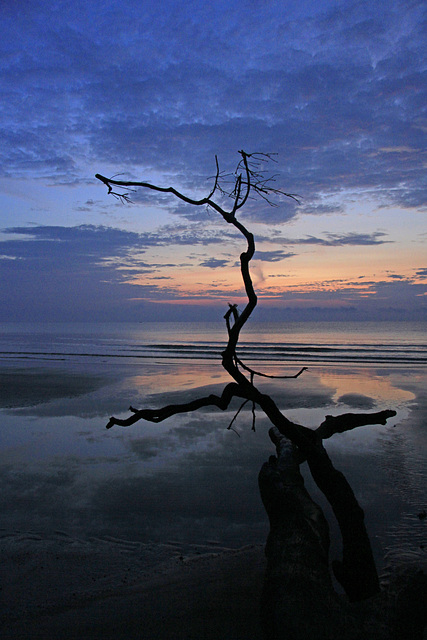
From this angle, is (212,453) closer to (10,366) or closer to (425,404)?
(425,404)

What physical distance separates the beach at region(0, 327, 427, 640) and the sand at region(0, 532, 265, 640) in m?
0.01

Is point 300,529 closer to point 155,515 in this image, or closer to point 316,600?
point 316,600

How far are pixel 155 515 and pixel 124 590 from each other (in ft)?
5.65

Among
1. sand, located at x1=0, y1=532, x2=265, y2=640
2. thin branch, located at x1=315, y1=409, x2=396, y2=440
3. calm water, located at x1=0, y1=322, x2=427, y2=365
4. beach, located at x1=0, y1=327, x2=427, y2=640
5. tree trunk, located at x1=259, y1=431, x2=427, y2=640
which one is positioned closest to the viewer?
tree trunk, located at x1=259, y1=431, x2=427, y2=640

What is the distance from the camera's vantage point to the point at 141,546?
17.0 feet

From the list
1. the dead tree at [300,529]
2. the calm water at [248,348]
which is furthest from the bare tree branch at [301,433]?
the calm water at [248,348]

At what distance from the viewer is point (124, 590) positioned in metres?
4.27

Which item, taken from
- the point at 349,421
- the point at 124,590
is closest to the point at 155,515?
the point at 124,590

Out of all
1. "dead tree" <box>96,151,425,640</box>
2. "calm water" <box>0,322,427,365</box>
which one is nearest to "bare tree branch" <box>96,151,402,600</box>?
"dead tree" <box>96,151,425,640</box>

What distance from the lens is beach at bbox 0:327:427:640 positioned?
395 cm

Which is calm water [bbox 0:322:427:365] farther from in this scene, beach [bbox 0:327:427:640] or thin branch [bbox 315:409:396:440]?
thin branch [bbox 315:409:396:440]

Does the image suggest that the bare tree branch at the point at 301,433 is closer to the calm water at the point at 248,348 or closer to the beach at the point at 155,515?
the beach at the point at 155,515

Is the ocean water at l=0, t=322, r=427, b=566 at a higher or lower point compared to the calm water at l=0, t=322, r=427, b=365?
higher

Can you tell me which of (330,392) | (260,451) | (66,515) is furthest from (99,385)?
(66,515)
